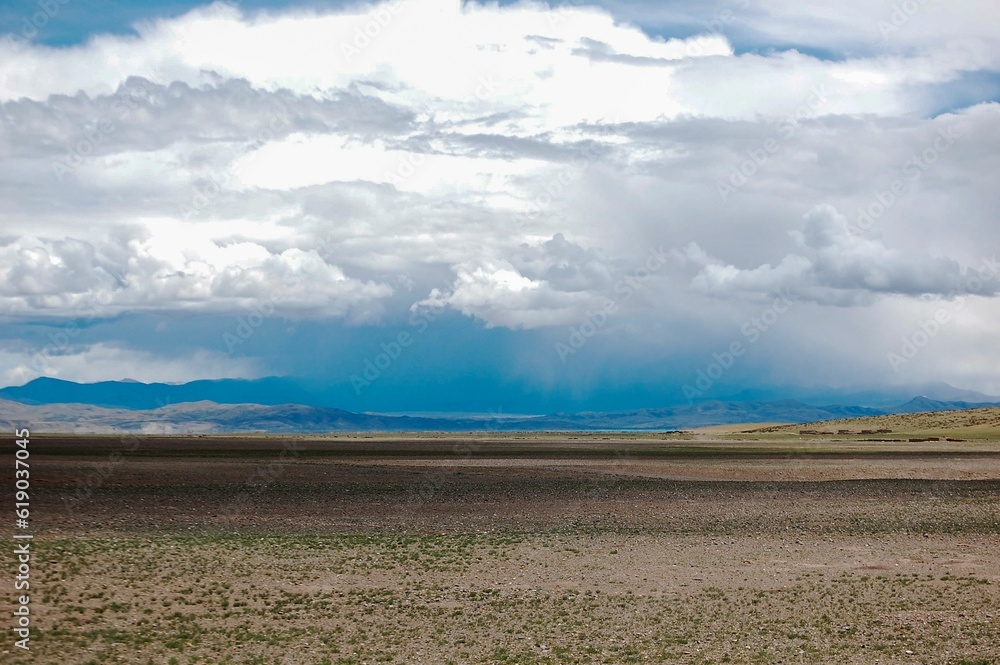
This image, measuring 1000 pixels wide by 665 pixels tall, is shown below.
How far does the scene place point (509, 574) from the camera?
2570cm

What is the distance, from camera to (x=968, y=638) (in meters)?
19.0

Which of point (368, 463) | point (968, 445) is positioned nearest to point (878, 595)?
point (368, 463)

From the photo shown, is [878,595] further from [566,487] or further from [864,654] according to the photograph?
[566,487]

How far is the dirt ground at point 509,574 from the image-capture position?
61.4 ft

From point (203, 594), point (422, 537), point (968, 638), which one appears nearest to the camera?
point (968, 638)

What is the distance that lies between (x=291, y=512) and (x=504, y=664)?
2182 centimetres

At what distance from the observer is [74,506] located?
36.6 m

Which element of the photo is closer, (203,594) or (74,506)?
(203,594)

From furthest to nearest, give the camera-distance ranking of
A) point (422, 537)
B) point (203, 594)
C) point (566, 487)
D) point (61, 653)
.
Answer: point (566, 487) < point (422, 537) < point (203, 594) < point (61, 653)

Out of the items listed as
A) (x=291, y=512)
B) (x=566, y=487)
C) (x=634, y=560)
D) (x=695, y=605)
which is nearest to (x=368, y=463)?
(x=566, y=487)

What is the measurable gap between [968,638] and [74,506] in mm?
31352

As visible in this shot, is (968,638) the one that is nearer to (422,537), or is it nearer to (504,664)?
(504,664)

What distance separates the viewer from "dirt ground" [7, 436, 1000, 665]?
18.7 m

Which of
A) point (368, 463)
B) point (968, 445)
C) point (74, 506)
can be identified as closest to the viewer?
point (74, 506)
